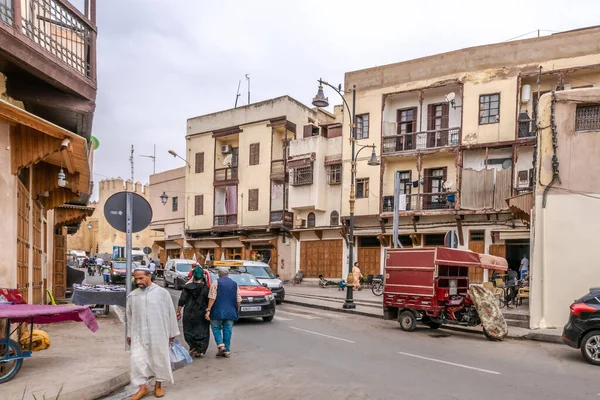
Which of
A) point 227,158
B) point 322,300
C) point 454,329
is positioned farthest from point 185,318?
point 227,158

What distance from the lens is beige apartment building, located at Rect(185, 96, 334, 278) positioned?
118ft

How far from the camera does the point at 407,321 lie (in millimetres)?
14008

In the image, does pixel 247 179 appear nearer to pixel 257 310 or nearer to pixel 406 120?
pixel 406 120

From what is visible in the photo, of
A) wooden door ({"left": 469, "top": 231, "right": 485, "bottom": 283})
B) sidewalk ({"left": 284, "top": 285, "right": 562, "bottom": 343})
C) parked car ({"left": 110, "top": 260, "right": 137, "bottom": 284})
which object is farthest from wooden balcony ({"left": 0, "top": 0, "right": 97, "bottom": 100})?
wooden door ({"left": 469, "top": 231, "right": 485, "bottom": 283})

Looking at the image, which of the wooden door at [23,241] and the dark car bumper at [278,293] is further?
the dark car bumper at [278,293]

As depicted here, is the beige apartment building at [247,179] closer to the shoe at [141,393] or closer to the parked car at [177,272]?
the parked car at [177,272]

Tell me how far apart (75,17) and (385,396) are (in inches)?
360

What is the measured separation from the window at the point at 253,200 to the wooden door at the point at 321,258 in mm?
5469

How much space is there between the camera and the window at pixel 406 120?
97.5ft

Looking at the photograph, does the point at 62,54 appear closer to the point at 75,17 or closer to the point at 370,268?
the point at 75,17

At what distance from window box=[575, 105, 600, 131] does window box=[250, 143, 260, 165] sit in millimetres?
26170

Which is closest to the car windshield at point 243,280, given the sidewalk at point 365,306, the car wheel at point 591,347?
the sidewalk at point 365,306

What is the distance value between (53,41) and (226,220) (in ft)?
102

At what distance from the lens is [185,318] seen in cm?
955
